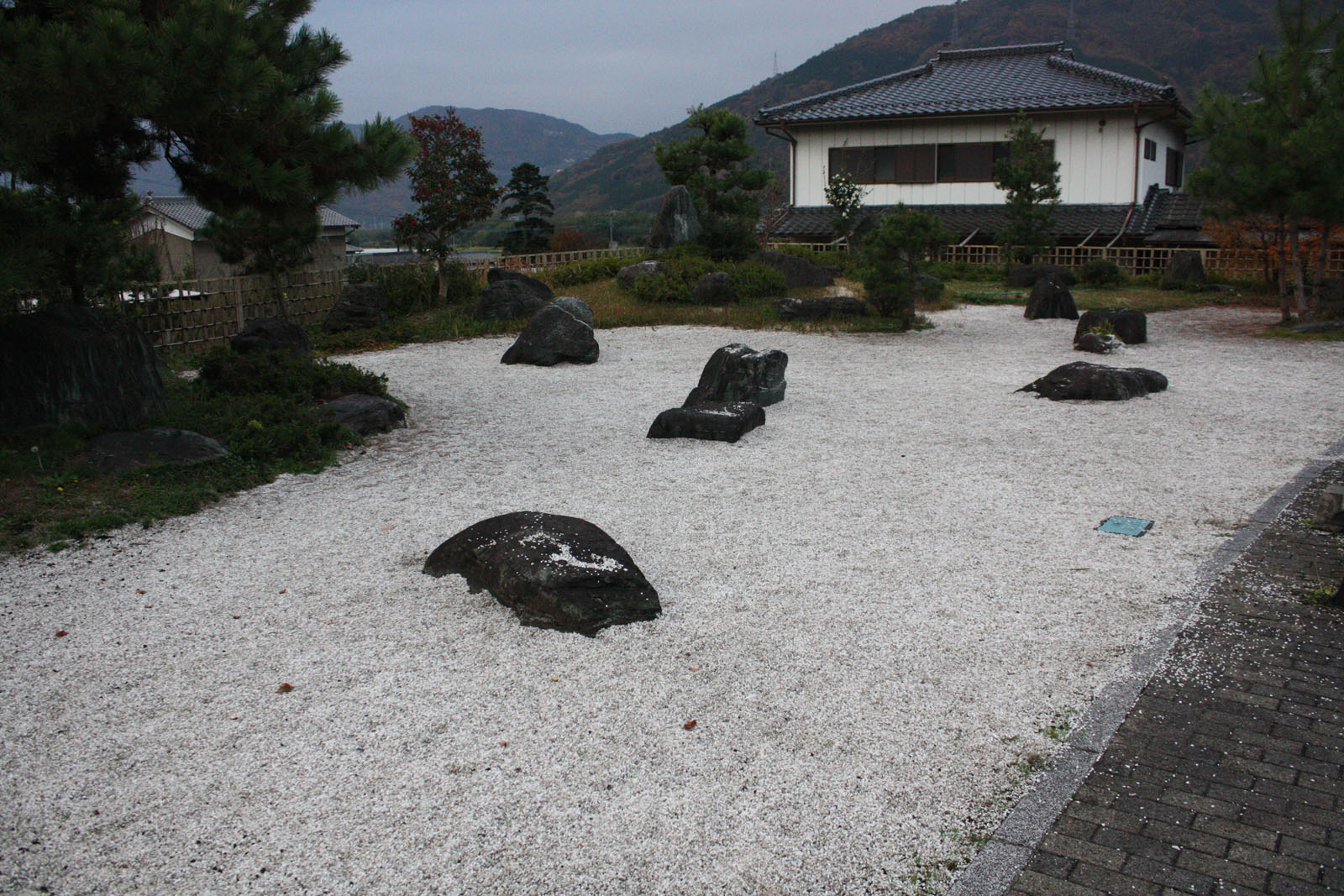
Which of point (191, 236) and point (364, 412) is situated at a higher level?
point (191, 236)

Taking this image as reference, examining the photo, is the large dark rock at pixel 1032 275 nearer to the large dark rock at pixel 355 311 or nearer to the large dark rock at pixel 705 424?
the large dark rock at pixel 355 311

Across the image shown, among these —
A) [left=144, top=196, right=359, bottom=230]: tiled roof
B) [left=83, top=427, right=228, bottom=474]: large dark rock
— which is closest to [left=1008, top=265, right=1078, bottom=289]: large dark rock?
[left=83, top=427, right=228, bottom=474]: large dark rock

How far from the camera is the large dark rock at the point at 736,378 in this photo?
9039 millimetres

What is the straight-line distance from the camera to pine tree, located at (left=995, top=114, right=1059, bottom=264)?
831 inches

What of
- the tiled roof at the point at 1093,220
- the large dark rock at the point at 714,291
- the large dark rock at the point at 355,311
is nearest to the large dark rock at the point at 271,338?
the large dark rock at the point at 355,311

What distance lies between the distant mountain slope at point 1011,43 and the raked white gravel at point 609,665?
36.5 meters

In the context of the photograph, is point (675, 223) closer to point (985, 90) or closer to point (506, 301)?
point (506, 301)

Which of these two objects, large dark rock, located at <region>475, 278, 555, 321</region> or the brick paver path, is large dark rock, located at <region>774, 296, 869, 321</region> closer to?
large dark rock, located at <region>475, 278, 555, 321</region>

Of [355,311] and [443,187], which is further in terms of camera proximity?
[443,187]

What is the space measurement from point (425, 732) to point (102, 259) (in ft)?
23.8

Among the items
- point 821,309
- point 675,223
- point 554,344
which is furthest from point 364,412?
point 675,223

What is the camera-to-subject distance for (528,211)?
30.1 metres

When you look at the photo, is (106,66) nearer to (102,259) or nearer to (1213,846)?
(102,259)

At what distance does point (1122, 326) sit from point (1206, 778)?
11.2 meters
